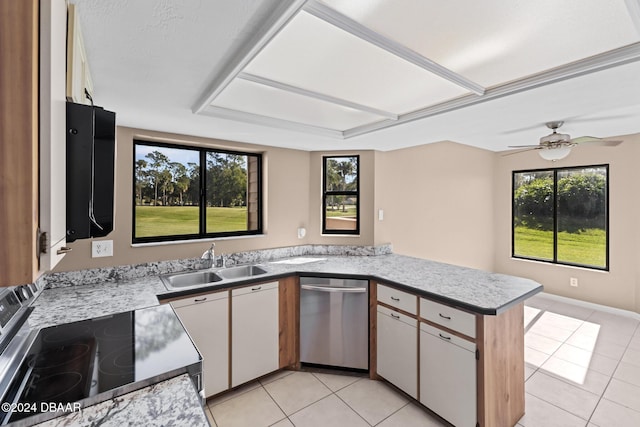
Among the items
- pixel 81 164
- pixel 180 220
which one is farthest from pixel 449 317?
pixel 180 220

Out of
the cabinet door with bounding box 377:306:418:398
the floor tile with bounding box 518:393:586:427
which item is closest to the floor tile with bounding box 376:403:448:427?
the cabinet door with bounding box 377:306:418:398

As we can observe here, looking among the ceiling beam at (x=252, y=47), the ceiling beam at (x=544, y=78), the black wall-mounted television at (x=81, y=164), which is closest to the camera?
the black wall-mounted television at (x=81, y=164)

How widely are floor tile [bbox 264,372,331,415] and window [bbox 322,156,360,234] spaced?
1.62 metres

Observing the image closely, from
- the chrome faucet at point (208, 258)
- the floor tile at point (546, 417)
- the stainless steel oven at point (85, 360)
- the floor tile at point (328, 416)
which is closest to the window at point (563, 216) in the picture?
the floor tile at point (546, 417)

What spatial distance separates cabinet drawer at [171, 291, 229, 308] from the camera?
2037mm

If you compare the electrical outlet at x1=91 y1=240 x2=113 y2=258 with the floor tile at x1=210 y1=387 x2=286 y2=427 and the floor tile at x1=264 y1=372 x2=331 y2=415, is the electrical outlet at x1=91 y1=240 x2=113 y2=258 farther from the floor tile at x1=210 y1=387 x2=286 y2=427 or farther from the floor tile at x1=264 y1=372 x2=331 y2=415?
the floor tile at x1=264 y1=372 x2=331 y2=415

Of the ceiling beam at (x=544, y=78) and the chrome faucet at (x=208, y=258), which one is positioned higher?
the ceiling beam at (x=544, y=78)

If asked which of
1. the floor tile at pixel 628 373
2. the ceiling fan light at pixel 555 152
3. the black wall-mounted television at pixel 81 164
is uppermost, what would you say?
the ceiling fan light at pixel 555 152

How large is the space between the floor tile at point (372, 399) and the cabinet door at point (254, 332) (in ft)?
2.23

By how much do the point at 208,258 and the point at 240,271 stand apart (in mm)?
331

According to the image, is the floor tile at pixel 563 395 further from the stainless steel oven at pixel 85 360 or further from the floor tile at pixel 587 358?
the stainless steel oven at pixel 85 360

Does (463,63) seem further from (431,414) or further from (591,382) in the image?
(591,382)

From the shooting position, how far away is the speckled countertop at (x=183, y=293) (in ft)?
2.83

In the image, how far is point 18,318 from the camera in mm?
1301
